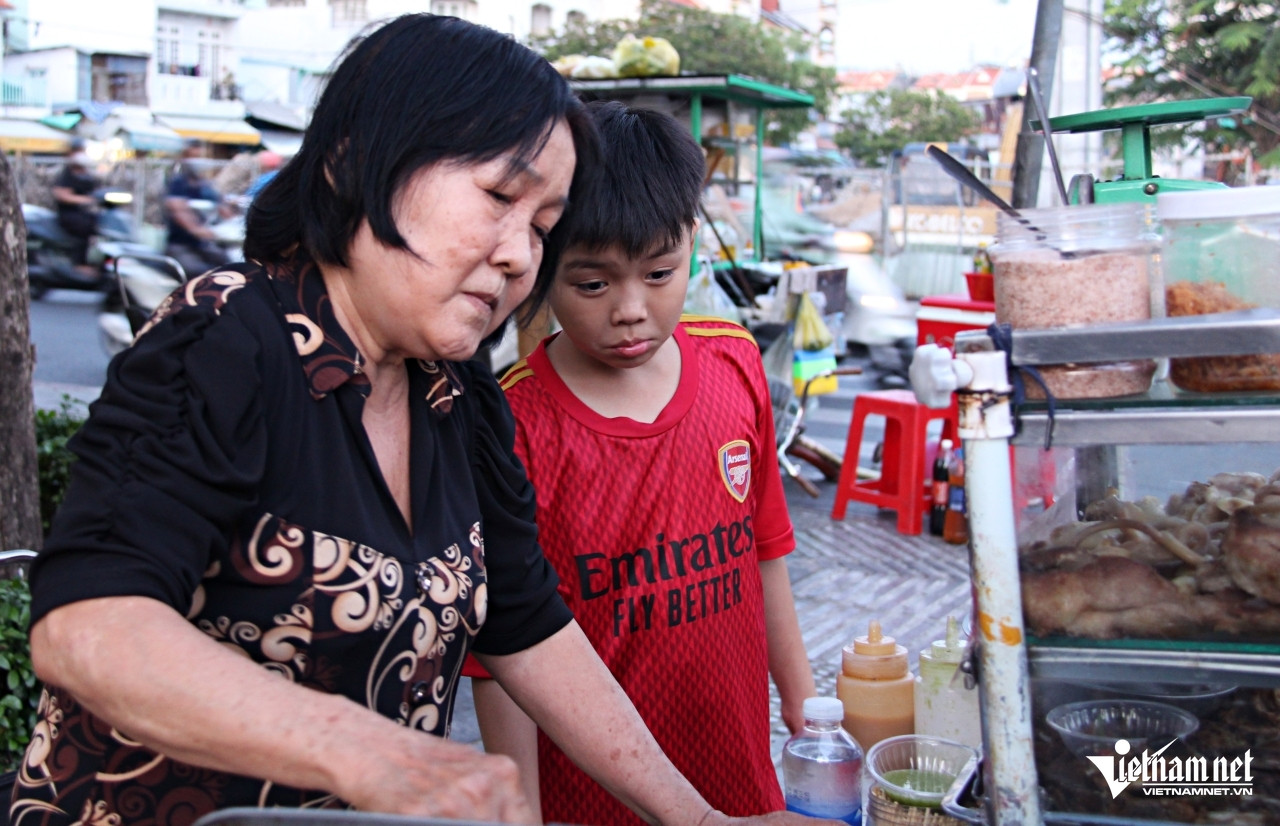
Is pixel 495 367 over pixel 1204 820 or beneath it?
over

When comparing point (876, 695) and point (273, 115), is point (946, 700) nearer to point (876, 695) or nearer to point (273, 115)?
point (876, 695)

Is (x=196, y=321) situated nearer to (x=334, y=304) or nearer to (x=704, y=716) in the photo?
(x=334, y=304)

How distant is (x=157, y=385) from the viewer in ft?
3.35

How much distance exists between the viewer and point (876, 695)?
68.2 inches

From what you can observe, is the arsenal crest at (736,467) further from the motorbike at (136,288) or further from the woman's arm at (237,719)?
the motorbike at (136,288)

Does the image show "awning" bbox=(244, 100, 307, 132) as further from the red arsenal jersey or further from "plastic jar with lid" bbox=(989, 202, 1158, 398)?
"plastic jar with lid" bbox=(989, 202, 1158, 398)

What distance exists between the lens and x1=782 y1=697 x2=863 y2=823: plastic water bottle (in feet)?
4.99

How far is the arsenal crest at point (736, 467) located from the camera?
1.85 meters

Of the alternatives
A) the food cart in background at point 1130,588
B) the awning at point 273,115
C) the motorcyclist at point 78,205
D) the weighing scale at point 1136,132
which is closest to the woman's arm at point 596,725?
the food cart in background at point 1130,588

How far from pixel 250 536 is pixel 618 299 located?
2.56ft

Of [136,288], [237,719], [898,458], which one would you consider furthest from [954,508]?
[136,288]

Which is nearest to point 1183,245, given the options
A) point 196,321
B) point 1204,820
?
point 1204,820

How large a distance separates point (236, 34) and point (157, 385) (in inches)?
1619

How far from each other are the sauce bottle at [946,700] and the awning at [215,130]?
95.4 ft
